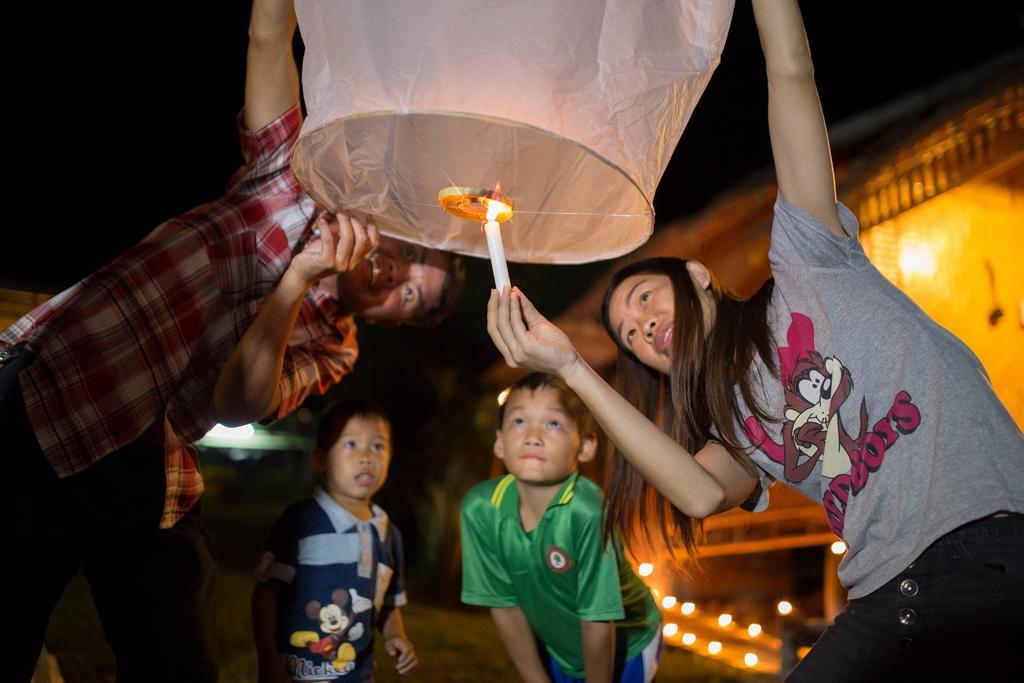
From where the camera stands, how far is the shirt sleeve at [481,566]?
179cm

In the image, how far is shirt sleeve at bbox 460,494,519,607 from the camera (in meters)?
1.79

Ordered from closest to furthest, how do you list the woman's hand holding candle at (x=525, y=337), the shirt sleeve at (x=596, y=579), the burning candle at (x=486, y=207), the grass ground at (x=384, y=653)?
the burning candle at (x=486, y=207) < the woman's hand holding candle at (x=525, y=337) < the shirt sleeve at (x=596, y=579) < the grass ground at (x=384, y=653)

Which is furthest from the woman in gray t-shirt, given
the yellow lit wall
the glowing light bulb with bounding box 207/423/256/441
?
the glowing light bulb with bounding box 207/423/256/441

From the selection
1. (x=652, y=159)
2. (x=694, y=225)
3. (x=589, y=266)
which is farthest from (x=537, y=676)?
(x=589, y=266)

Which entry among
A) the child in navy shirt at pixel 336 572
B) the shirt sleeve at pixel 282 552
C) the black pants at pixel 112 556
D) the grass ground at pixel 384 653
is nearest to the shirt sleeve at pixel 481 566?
the child in navy shirt at pixel 336 572

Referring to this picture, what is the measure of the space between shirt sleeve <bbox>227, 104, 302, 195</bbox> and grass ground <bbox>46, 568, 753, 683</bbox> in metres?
1.45

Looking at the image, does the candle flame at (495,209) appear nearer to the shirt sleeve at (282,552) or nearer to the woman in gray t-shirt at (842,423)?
the woman in gray t-shirt at (842,423)

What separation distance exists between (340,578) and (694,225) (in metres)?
2.45

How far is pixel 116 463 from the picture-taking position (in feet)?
4.17

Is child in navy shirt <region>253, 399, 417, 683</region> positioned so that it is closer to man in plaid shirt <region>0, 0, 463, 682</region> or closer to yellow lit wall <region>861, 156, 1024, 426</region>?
man in plaid shirt <region>0, 0, 463, 682</region>

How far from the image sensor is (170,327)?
124cm

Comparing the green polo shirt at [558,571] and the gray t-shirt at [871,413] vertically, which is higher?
the gray t-shirt at [871,413]

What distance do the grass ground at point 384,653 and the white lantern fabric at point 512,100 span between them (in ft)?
5.74

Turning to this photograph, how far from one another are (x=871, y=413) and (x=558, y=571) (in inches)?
33.8
